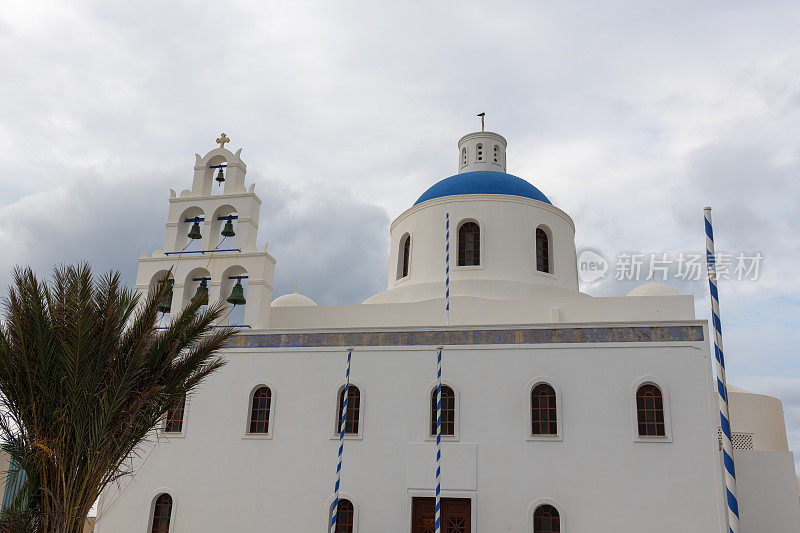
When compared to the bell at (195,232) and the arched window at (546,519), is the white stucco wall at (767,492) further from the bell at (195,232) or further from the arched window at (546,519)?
the bell at (195,232)

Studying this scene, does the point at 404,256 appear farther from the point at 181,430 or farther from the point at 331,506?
the point at 331,506

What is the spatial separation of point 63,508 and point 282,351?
6.60m

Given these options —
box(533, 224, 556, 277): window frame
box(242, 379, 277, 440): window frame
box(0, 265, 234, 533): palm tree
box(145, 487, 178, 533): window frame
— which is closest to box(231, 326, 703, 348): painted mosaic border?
box(242, 379, 277, 440): window frame

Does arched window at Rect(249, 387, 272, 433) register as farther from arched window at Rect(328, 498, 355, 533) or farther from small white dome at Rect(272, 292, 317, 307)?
small white dome at Rect(272, 292, 317, 307)

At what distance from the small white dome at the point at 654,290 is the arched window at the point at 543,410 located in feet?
22.3

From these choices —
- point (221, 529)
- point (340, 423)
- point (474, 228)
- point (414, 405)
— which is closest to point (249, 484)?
point (221, 529)

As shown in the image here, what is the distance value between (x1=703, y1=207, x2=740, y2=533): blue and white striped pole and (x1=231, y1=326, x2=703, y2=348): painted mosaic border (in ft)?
13.1

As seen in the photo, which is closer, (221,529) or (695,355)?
(695,355)

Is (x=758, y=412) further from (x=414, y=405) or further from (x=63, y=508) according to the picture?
(x=63, y=508)

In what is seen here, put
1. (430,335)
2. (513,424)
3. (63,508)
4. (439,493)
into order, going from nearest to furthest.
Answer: (63,508)
(439,493)
(513,424)
(430,335)

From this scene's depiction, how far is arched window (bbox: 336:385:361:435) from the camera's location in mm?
13406

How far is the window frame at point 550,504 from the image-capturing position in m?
11.9

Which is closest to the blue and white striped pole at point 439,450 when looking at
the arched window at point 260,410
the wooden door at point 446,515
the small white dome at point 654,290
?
the wooden door at point 446,515

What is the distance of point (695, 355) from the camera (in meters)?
12.4
